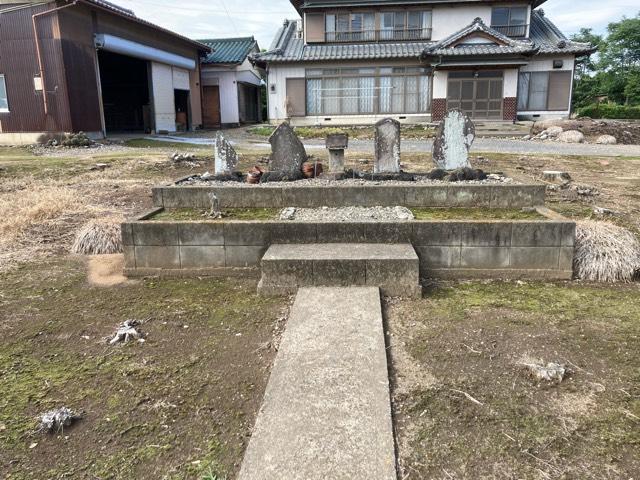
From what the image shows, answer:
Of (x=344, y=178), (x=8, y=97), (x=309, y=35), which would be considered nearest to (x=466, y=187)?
(x=344, y=178)

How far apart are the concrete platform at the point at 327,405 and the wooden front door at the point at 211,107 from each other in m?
25.4

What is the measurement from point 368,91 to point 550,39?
918 cm

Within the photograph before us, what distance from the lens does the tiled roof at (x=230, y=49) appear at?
27.2m

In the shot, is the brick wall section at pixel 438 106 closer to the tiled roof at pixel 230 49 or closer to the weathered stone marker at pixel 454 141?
the tiled roof at pixel 230 49

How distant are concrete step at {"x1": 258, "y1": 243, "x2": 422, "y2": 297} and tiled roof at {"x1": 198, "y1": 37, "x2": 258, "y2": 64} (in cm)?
2429

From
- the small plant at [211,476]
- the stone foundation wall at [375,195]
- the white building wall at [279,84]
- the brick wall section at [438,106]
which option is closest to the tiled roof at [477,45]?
the brick wall section at [438,106]

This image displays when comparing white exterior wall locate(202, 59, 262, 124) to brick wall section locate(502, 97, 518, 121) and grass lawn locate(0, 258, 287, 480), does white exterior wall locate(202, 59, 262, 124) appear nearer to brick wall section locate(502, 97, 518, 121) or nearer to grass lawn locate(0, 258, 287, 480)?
brick wall section locate(502, 97, 518, 121)

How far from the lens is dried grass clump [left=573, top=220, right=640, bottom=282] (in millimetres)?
5211

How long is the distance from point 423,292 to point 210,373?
228 centimetres

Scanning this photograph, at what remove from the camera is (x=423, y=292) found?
16.0ft

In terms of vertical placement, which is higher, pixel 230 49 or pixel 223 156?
pixel 230 49

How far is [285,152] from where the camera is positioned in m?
8.05

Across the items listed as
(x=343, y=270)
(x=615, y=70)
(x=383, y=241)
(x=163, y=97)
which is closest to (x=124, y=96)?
(x=163, y=97)

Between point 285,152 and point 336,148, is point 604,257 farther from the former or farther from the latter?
point 285,152
